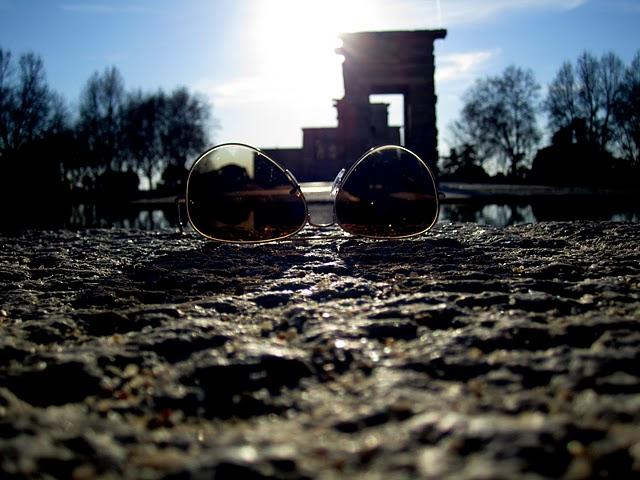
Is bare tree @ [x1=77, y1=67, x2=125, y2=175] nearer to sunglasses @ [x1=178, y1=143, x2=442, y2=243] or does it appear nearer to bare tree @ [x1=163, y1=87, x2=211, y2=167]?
bare tree @ [x1=163, y1=87, x2=211, y2=167]

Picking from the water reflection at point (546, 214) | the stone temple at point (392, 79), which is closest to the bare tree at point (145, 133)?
the stone temple at point (392, 79)

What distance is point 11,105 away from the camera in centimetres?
2542

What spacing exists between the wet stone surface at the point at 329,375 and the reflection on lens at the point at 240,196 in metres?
1.22

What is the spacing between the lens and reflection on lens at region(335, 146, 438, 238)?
3.54 m

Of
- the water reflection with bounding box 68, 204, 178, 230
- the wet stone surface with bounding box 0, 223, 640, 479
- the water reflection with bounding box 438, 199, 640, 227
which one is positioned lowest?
the wet stone surface with bounding box 0, 223, 640, 479

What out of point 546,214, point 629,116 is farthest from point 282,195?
point 629,116

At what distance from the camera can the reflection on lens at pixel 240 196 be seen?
3494 millimetres

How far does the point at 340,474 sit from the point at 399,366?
413 mm

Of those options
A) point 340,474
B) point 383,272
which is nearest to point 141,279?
point 383,272

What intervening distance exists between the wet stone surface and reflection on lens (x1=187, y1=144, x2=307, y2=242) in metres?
1.22

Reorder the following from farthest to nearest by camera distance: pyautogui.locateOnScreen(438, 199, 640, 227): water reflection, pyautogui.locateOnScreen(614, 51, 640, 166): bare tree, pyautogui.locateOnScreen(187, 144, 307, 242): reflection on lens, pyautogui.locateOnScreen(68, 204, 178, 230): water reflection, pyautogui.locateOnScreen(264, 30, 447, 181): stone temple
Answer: pyautogui.locateOnScreen(614, 51, 640, 166): bare tree < pyautogui.locateOnScreen(264, 30, 447, 181): stone temple < pyautogui.locateOnScreen(68, 204, 178, 230): water reflection < pyautogui.locateOnScreen(438, 199, 640, 227): water reflection < pyautogui.locateOnScreen(187, 144, 307, 242): reflection on lens

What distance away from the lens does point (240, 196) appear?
11.7 ft

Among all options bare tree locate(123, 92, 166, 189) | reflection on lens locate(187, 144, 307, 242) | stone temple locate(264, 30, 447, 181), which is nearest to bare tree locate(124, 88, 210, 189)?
bare tree locate(123, 92, 166, 189)

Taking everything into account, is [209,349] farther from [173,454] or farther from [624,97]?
[624,97]
